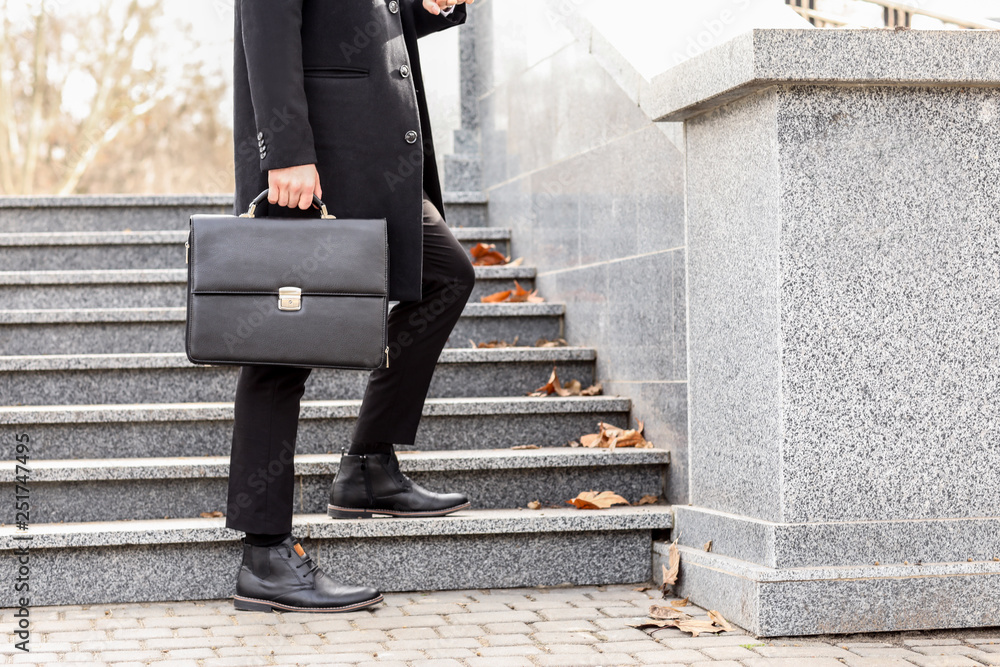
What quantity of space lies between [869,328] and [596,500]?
1.14 m

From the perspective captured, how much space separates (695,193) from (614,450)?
0.99m

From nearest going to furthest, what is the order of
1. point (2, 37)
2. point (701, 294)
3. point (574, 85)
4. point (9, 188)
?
point (701, 294) → point (574, 85) → point (2, 37) → point (9, 188)

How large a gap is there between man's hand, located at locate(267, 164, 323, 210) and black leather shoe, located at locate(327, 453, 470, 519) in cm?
91

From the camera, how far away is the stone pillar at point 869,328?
110 inches

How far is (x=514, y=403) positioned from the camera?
398 centimetres

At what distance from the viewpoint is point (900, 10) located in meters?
7.35

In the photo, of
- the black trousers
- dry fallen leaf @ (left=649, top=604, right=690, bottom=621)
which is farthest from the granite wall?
the black trousers

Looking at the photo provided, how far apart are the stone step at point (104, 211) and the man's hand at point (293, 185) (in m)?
2.88

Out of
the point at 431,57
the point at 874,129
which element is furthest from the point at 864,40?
the point at 431,57

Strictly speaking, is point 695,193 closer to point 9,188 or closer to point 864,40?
point 864,40

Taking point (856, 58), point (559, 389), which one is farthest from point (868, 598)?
point (559, 389)

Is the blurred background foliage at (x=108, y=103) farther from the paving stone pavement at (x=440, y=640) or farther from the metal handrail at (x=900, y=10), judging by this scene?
the paving stone pavement at (x=440, y=640)

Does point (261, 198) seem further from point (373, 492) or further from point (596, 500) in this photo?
point (596, 500)

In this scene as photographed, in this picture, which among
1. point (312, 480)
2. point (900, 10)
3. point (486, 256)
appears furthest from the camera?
point (900, 10)
